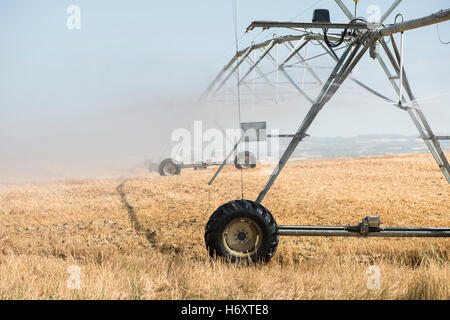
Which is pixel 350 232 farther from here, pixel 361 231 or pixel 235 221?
pixel 235 221

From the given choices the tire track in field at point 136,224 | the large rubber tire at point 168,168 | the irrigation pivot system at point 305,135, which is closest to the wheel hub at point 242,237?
the irrigation pivot system at point 305,135

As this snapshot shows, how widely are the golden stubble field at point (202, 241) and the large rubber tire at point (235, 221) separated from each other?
0.85 feet

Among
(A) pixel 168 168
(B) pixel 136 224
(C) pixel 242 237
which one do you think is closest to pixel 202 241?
(B) pixel 136 224

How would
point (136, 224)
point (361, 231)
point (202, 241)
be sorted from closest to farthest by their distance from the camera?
point (361, 231) < point (202, 241) < point (136, 224)

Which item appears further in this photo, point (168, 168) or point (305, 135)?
point (168, 168)

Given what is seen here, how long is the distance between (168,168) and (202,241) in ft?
48.8

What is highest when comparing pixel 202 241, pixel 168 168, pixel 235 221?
pixel 168 168

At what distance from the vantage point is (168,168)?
24.2 meters

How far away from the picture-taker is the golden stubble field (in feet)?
17.0

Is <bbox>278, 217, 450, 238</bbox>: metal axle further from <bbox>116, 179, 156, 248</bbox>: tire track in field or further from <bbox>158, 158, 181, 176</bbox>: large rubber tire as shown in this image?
<bbox>158, 158, 181, 176</bbox>: large rubber tire

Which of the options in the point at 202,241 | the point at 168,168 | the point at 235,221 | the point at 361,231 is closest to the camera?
the point at 235,221

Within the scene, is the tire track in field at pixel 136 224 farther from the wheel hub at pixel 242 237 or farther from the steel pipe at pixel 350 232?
the steel pipe at pixel 350 232

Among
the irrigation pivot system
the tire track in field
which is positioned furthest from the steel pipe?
the tire track in field
